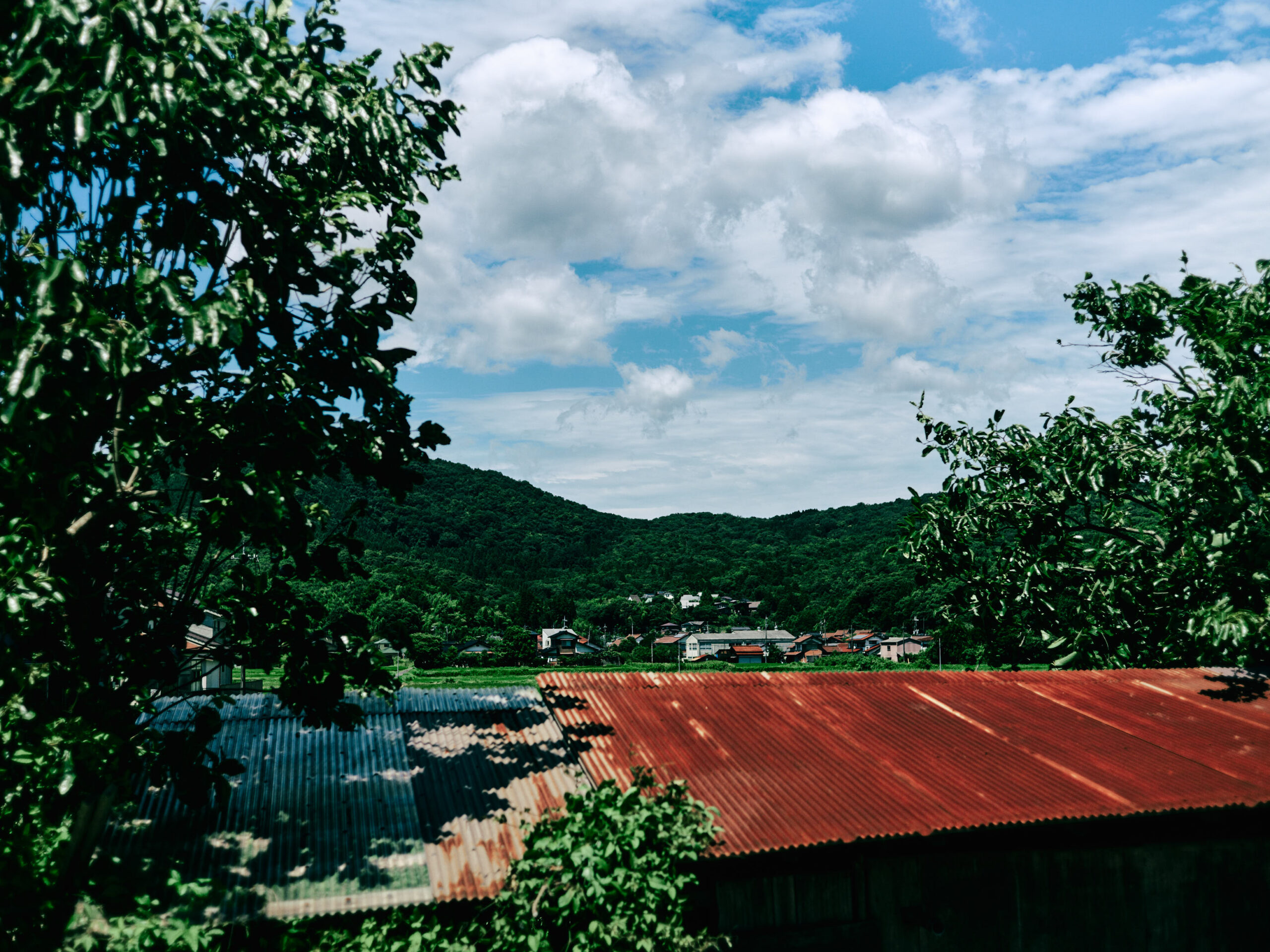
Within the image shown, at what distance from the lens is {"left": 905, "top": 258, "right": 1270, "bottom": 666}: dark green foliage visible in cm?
1395

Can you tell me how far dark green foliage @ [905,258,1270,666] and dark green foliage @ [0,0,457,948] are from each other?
472 inches

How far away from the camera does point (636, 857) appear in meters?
6.58

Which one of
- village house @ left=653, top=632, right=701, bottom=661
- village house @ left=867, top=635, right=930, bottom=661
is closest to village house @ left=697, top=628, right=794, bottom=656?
village house @ left=653, top=632, right=701, bottom=661

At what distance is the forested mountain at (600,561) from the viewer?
4222 inches

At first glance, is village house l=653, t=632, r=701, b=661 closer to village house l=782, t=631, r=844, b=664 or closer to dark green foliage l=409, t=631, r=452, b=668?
village house l=782, t=631, r=844, b=664

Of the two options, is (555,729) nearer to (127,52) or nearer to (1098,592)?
(127,52)

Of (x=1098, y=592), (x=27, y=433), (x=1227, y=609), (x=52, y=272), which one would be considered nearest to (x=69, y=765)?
(x=27, y=433)

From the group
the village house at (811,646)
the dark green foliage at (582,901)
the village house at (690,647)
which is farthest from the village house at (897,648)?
the dark green foliage at (582,901)

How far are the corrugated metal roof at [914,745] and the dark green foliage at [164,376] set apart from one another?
10.8ft

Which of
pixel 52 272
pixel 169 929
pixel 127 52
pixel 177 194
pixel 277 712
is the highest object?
pixel 127 52

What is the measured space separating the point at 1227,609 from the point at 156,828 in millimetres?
13758

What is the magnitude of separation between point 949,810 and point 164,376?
7.45 m

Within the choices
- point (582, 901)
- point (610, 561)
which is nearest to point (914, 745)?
point (582, 901)

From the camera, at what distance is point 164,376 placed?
6.46 meters
